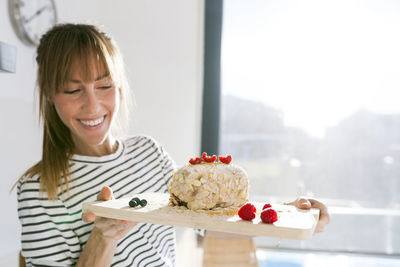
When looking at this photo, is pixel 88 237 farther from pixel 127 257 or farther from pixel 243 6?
pixel 243 6

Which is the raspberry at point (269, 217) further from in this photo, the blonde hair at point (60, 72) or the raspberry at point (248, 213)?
the blonde hair at point (60, 72)

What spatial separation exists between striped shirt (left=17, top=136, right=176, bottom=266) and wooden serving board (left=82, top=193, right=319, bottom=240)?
19cm

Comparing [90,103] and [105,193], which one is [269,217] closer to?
[105,193]

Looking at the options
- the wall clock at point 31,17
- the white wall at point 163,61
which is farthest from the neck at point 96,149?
the white wall at point 163,61

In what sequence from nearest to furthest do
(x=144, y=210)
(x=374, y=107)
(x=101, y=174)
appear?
1. (x=144, y=210)
2. (x=101, y=174)
3. (x=374, y=107)

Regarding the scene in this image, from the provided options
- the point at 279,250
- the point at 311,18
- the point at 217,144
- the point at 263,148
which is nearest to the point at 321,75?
the point at 311,18

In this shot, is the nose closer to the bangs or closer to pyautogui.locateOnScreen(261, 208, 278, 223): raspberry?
the bangs

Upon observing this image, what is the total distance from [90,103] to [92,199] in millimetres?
319

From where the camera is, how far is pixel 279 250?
282 cm

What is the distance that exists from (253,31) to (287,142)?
32.2 inches

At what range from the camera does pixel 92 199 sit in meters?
1.28

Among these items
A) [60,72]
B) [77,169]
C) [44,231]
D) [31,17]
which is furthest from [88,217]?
[31,17]

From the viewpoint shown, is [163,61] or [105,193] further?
[163,61]

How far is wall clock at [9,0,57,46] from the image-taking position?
1.98 meters
